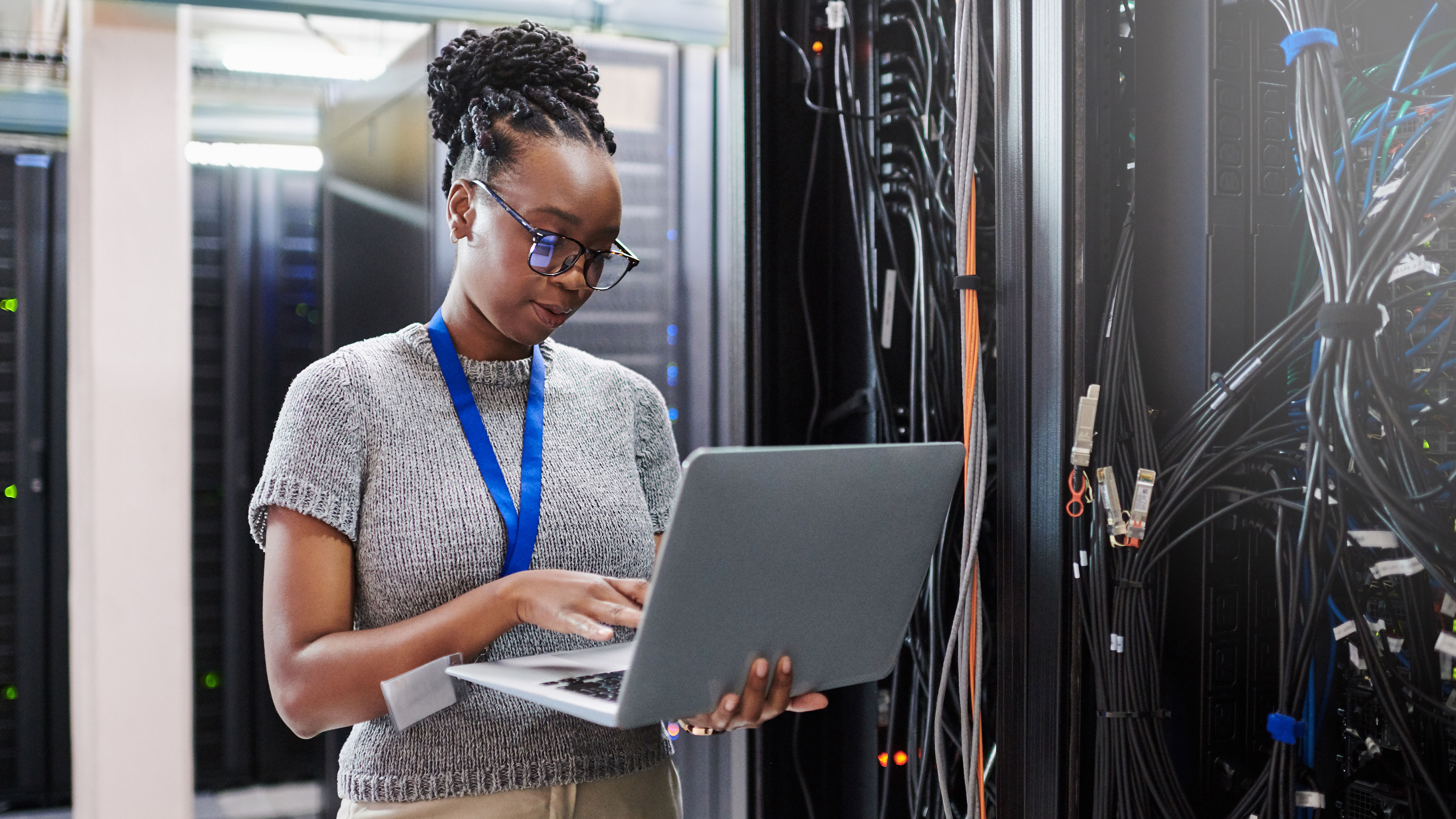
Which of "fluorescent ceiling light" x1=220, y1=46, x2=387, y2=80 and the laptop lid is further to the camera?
"fluorescent ceiling light" x1=220, y1=46, x2=387, y2=80

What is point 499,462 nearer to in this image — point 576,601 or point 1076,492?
point 576,601

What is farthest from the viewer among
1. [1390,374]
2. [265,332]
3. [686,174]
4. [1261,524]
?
[265,332]

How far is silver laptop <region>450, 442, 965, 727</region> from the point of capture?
71cm

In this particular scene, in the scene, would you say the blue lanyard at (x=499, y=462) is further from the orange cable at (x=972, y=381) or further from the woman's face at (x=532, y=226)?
the orange cable at (x=972, y=381)

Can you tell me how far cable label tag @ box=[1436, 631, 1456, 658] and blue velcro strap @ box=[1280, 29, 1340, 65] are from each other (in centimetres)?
50

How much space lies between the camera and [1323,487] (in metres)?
0.84

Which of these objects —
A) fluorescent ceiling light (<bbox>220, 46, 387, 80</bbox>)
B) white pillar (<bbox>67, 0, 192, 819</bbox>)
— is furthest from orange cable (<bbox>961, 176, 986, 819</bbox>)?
fluorescent ceiling light (<bbox>220, 46, 387, 80</bbox>)

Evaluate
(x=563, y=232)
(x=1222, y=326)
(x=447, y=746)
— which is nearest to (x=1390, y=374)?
(x=1222, y=326)

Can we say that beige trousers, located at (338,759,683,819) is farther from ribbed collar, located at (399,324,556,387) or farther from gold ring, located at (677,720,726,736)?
ribbed collar, located at (399,324,556,387)

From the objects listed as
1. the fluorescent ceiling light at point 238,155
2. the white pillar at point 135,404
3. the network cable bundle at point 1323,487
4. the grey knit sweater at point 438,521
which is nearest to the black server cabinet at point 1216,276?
the network cable bundle at point 1323,487

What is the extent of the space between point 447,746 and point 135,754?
1752 mm

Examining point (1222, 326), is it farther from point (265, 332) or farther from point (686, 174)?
point (265, 332)

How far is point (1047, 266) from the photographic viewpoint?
1059 mm

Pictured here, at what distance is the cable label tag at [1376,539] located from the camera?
876 millimetres
